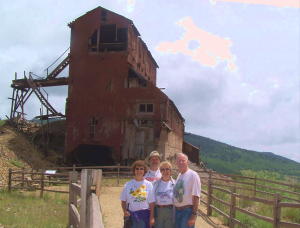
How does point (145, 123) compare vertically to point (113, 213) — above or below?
above

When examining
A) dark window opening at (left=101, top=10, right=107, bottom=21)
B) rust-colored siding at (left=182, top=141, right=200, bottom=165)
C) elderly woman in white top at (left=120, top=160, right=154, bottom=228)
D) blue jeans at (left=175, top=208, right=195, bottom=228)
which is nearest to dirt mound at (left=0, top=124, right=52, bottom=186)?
dark window opening at (left=101, top=10, right=107, bottom=21)

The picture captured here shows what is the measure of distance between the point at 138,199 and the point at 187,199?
70cm

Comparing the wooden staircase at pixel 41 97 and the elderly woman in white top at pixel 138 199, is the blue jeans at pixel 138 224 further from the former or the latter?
the wooden staircase at pixel 41 97

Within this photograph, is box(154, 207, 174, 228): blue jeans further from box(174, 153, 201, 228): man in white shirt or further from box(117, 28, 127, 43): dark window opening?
box(117, 28, 127, 43): dark window opening

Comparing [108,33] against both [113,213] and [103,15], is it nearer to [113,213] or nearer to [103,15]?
[103,15]

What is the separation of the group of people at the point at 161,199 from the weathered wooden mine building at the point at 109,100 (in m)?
23.4

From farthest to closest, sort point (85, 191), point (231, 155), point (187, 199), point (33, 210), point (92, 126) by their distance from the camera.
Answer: point (231, 155) → point (92, 126) → point (33, 210) → point (85, 191) → point (187, 199)

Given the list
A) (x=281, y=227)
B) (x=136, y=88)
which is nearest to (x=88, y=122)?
(x=136, y=88)

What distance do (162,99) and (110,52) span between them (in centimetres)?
541

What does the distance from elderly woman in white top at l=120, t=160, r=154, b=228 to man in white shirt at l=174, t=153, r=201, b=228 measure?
397mm

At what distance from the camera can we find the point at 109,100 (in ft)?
101

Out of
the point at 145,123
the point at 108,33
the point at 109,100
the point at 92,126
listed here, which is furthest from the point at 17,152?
the point at 108,33

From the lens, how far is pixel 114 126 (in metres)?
30.1

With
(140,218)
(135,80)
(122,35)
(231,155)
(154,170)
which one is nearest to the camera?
(140,218)
